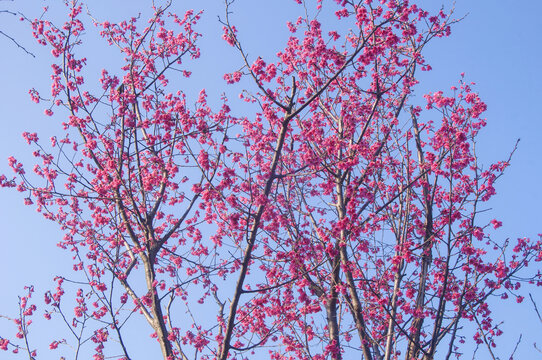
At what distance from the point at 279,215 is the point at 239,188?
141 centimetres

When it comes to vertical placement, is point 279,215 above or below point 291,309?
above

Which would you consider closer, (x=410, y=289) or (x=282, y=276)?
(x=410, y=289)

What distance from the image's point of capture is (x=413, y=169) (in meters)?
10.4

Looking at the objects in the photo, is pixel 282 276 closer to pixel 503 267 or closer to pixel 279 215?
pixel 279 215

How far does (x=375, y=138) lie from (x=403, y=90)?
1.16 metres

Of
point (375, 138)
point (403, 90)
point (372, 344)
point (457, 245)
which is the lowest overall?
point (372, 344)

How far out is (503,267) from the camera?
882 cm

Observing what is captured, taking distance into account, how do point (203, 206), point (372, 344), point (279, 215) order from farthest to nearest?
point (279, 215), point (203, 206), point (372, 344)

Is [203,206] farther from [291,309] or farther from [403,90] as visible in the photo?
[403,90]

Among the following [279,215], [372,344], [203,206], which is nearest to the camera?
[372,344]

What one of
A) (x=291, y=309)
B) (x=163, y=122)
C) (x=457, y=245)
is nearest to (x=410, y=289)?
(x=457, y=245)

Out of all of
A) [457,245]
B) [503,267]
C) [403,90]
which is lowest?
[503,267]

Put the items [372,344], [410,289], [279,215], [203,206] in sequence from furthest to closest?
[279,215] < [203,206] < [410,289] < [372,344]

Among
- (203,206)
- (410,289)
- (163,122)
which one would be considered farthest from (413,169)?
(163,122)
